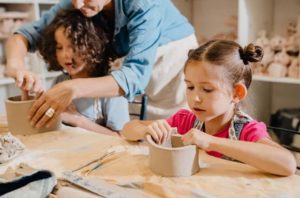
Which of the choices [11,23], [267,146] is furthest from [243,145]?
[11,23]

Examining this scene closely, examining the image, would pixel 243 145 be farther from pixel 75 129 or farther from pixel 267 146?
pixel 75 129

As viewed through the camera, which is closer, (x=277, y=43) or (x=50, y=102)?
(x=50, y=102)

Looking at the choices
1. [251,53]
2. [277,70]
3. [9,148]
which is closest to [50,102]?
[9,148]

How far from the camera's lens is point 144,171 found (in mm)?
739

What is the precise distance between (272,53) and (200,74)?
1.32m

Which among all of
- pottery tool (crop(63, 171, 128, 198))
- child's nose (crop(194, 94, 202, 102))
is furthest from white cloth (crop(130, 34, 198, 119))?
pottery tool (crop(63, 171, 128, 198))

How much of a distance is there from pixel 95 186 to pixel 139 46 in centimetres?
54

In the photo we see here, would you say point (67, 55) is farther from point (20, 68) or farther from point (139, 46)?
point (139, 46)

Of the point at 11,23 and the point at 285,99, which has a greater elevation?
the point at 11,23

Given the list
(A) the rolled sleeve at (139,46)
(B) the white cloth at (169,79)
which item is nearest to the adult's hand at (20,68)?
(A) the rolled sleeve at (139,46)

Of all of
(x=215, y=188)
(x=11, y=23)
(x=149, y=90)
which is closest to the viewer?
(x=215, y=188)

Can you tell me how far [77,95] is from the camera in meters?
1.00

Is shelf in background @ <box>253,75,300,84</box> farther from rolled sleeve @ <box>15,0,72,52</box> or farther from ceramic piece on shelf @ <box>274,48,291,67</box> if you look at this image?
rolled sleeve @ <box>15,0,72,52</box>

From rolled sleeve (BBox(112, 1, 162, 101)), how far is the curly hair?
0.58 feet
